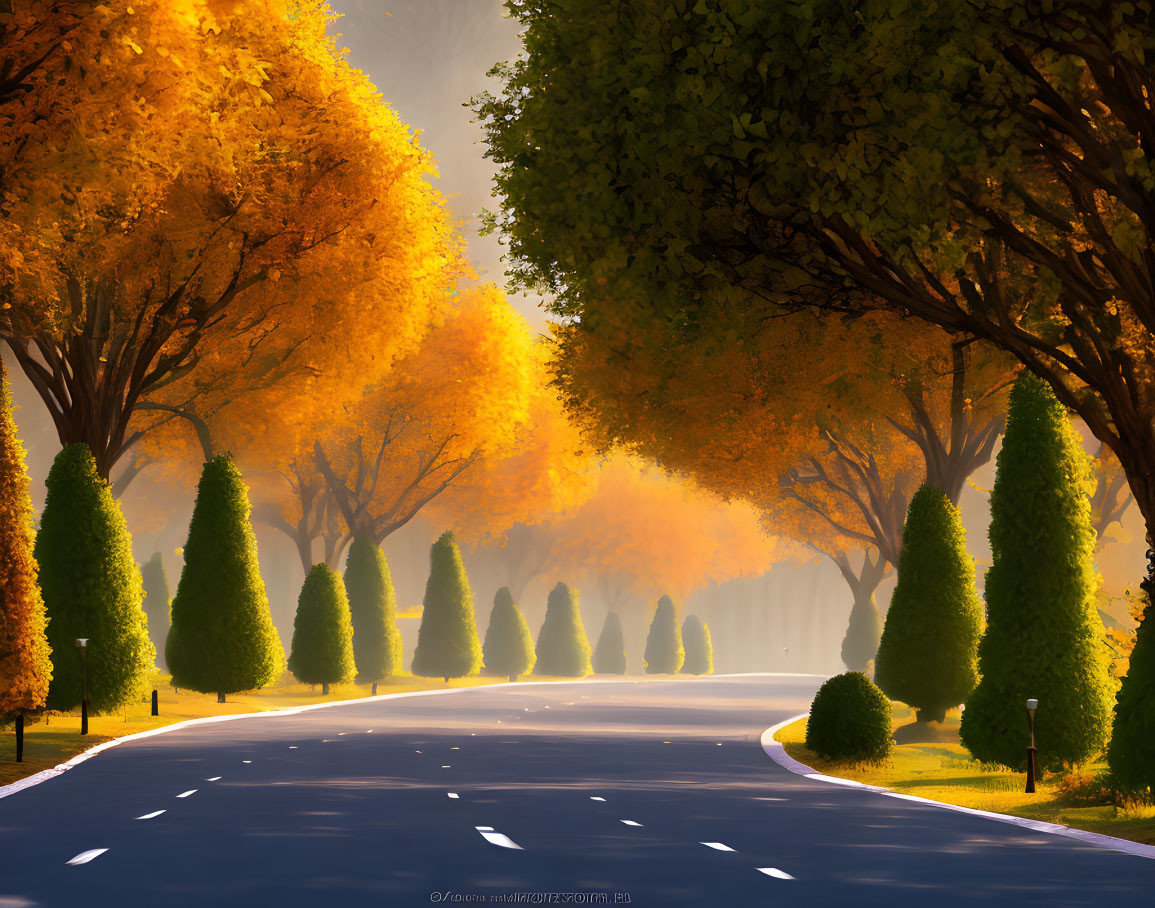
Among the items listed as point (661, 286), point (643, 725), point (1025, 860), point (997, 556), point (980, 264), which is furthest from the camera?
point (643, 725)

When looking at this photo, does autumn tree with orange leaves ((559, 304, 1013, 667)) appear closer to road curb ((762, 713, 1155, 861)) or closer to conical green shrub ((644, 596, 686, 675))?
road curb ((762, 713, 1155, 861))

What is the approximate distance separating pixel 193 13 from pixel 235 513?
20.3 meters

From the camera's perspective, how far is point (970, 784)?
24141 millimetres

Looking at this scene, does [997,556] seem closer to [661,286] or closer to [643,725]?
[661,286]

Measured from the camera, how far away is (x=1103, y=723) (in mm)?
22547

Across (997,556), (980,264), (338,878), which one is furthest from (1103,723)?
(338,878)

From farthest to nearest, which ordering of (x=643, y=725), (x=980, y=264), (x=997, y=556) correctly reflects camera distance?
(x=643, y=725), (x=997, y=556), (x=980, y=264)

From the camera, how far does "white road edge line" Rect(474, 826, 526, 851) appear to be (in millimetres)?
14531

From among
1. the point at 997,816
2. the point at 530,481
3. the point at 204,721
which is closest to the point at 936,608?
the point at 997,816

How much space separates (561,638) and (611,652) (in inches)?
431

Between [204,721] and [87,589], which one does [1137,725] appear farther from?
[204,721]

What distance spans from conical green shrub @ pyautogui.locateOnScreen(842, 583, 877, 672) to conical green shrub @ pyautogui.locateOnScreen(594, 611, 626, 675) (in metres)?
25.1

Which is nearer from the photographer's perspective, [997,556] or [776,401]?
[997,556]

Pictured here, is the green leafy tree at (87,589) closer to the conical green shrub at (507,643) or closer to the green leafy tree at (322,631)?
the green leafy tree at (322,631)
